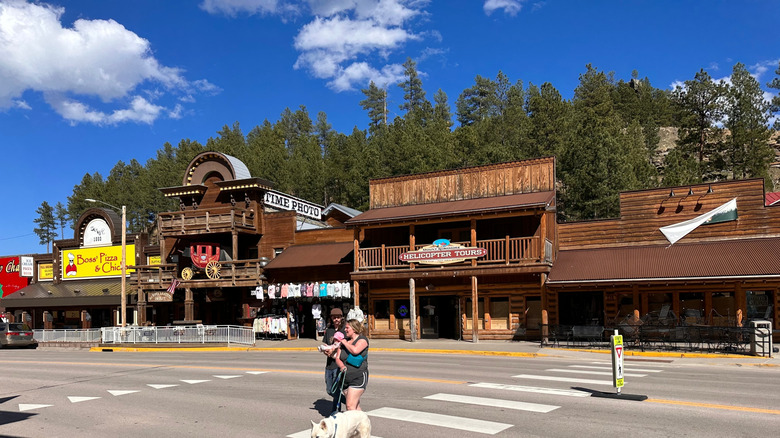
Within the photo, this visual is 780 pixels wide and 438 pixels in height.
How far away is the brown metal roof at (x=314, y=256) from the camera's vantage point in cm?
3206

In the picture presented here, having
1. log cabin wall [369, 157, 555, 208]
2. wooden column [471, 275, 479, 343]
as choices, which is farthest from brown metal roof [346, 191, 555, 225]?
wooden column [471, 275, 479, 343]

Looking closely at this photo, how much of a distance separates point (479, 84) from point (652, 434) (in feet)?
299

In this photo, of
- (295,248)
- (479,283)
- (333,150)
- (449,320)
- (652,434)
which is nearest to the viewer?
(652,434)

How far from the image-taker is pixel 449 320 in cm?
3067

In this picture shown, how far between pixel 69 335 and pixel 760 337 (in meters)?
32.5

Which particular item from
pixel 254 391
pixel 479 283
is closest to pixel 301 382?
pixel 254 391

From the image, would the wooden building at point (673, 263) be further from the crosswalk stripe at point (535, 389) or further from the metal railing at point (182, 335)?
the metal railing at point (182, 335)

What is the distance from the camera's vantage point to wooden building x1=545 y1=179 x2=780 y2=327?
23297mm

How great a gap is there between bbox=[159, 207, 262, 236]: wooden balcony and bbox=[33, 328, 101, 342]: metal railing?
709 centimetres

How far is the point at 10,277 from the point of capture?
48.8 meters

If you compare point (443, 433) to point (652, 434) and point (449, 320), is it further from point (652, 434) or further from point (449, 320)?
point (449, 320)

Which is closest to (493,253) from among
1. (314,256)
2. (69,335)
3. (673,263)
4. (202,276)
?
(673,263)

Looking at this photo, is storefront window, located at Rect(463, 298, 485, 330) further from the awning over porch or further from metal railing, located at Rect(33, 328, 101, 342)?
the awning over porch

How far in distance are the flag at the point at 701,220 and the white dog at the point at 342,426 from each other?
74.2 feet
